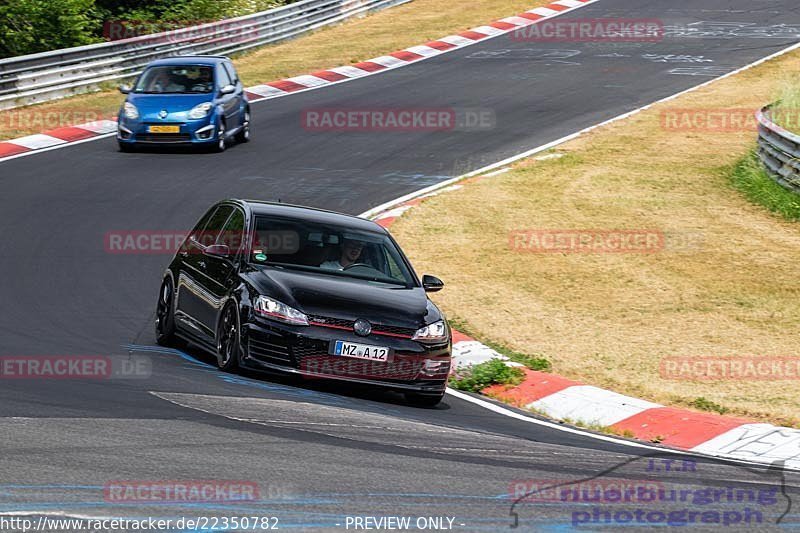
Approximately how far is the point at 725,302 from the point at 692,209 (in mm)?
4742

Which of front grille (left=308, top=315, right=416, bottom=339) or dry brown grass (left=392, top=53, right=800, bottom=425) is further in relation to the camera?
dry brown grass (left=392, top=53, right=800, bottom=425)

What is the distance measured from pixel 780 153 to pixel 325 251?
10300 millimetres

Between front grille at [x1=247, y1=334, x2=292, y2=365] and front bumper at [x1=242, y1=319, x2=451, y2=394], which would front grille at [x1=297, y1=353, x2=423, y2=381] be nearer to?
front bumper at [x1=242, y1=319, x2=451, y2=394]

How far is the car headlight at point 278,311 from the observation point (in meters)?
10.1

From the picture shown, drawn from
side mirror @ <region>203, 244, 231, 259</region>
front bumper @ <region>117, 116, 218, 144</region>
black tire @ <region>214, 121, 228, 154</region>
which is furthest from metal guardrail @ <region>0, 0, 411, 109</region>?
side mirror @ <region>203, 244, 231, 259</region>

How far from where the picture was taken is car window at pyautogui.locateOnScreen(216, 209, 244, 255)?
37.2 feet

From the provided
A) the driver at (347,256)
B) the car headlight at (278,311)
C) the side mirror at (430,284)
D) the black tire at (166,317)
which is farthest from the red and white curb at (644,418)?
the black tire at (166,317)

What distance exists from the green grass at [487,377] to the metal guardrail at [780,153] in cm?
850

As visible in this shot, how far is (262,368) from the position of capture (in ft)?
33.3

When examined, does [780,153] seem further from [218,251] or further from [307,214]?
[218,251]

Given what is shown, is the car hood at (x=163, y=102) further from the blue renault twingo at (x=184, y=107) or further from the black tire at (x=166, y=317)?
the black tire at (x=166, y=317)

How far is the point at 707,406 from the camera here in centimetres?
1102

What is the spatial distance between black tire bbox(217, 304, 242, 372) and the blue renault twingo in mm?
11405

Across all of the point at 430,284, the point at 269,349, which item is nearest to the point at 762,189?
the point at 430,284
